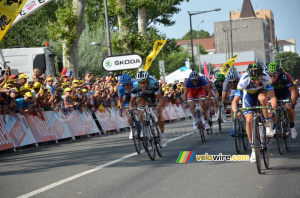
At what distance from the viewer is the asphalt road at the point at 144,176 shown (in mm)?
7578

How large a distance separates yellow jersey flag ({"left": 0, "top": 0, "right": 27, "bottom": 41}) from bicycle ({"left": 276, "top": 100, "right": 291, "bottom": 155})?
21.6 ft

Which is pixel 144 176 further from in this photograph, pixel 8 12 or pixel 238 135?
pixel 8 12

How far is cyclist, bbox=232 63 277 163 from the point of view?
938 centimetres

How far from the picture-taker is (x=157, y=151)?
11828mm

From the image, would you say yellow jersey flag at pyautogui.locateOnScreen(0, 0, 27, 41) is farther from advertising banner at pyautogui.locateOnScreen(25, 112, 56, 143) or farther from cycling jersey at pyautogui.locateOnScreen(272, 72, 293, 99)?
cycling jersey at pyautogui.locateOnScreen(272, 72, 293, 99)

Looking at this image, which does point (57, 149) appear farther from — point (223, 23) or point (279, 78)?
point (223, 23)

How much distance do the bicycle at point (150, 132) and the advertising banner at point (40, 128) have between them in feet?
19.1

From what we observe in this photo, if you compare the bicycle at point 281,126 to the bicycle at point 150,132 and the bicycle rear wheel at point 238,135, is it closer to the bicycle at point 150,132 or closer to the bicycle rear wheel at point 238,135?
the bicycle rear wheel at point 238,135

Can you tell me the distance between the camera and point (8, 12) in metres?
13.8

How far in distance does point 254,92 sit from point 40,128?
8730 mm

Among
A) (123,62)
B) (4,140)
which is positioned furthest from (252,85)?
(123,62)

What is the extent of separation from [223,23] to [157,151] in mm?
156641

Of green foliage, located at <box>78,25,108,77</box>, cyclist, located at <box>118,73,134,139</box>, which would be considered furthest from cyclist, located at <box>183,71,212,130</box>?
green foliage, located at <box>78,25,108,77</box>

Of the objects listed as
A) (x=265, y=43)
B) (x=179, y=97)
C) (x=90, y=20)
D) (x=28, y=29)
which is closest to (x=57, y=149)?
(x=179, y=97)
